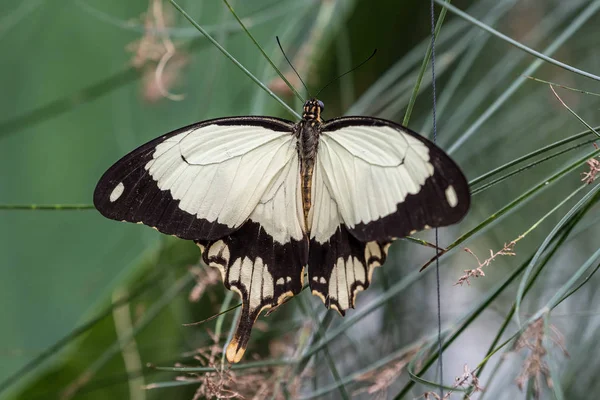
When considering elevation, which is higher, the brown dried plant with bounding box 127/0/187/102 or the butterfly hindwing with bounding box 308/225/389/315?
the brown dried plant with bounding box 127/0/187/102

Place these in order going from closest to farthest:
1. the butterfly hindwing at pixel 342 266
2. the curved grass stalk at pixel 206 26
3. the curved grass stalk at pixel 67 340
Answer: the butterfly hindwing at pixel 342 266 < the curved grass stalk at pixel 67 340 < the curved grass stalk at pixel 206 26

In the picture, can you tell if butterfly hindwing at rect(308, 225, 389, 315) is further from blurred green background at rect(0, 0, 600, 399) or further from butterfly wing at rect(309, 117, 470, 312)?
blurred green background at rect(0, 0, 600, 399)

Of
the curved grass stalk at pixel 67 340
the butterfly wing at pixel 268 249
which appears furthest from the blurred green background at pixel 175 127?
the butterfly wing at pixel 268 249

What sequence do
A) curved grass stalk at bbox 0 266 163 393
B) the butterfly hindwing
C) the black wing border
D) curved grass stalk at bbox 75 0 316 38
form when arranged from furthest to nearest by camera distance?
1. curved grass stalk at bbox 75 0 316 38
2. curved grass stalk at bbox 0 266 163 393
3. the butterfly hindwing
4. the black wing border

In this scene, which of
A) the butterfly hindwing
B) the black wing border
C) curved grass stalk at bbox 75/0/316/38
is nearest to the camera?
the black wing border

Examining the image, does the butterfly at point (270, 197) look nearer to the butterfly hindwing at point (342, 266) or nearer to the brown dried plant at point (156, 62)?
the butterfly hindwing at point (342, 266)

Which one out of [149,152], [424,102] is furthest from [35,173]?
[424,102]

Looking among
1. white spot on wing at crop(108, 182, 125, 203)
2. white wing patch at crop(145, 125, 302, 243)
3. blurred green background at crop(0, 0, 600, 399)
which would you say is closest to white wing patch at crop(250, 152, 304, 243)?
white wing patch at crop(145, 125, 302, 243)

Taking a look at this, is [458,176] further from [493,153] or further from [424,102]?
[424,102]
